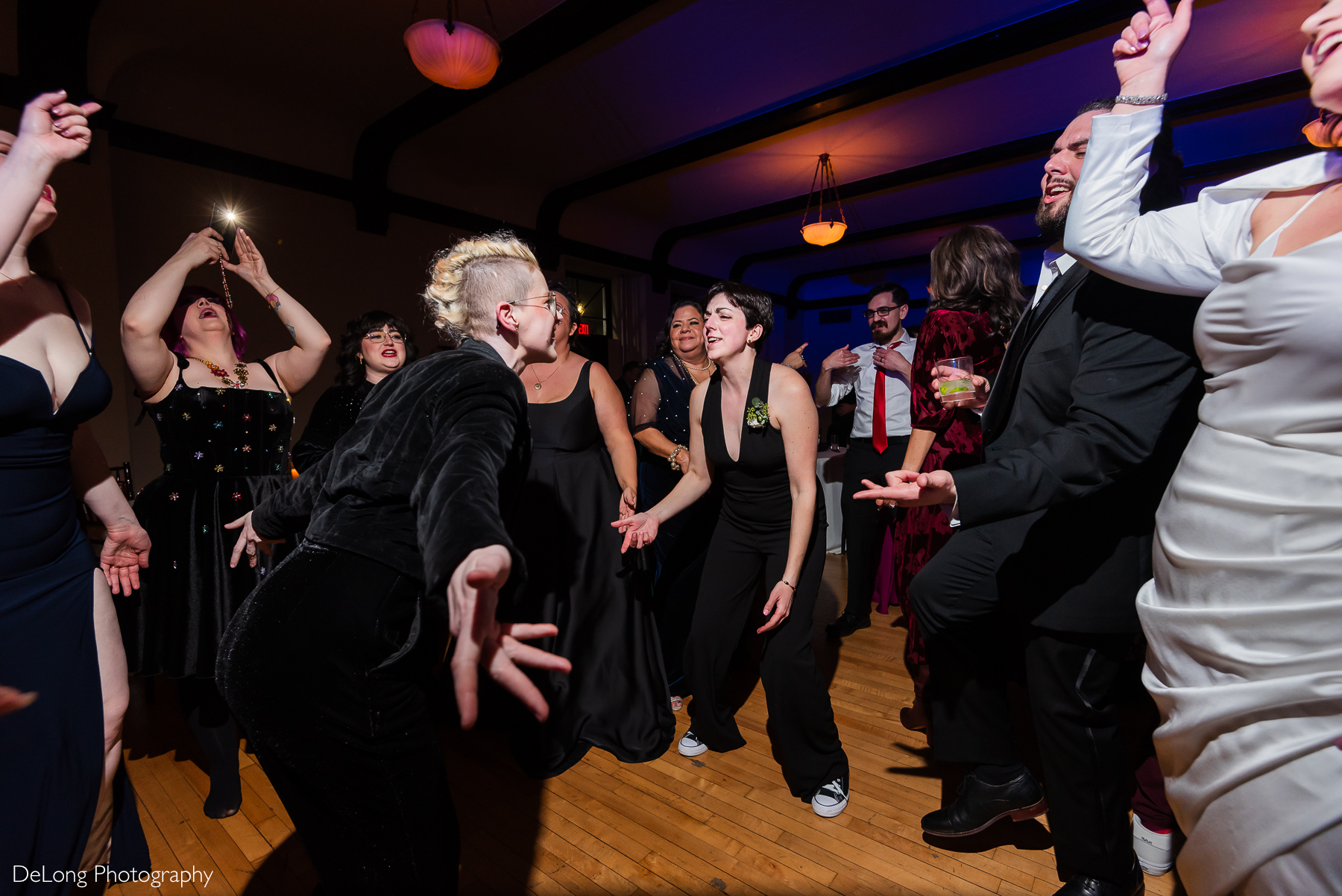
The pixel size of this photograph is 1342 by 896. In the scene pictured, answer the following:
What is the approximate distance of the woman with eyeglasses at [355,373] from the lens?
2.62m

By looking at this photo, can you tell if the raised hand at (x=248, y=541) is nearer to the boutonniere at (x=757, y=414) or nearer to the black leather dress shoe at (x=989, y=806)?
the boutonniere at (x=757, y=414)

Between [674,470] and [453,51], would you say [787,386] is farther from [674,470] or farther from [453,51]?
[453,51]

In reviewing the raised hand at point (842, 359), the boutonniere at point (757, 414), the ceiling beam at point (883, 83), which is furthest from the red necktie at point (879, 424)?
the ceiling beam at point (883, 83)

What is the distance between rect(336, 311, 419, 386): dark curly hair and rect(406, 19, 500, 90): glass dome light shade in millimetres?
1845

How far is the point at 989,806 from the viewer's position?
1621 millimetres

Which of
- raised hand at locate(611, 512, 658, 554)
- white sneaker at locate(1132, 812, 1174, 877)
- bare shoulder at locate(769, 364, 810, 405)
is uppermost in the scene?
bare shoulder at locate(769, 364, 810, 405)

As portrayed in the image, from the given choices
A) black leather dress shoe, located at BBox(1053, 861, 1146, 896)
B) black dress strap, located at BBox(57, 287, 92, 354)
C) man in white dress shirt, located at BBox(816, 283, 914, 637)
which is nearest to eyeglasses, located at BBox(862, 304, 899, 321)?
man in white dress shirt, located at BBox(816, 283, 914, 637)

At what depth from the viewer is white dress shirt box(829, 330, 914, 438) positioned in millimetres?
3389

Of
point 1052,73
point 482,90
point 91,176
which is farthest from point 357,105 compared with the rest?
point 1052,73

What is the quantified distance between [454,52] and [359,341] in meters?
2.03

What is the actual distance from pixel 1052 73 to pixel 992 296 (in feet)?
17.3

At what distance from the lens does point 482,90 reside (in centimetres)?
522

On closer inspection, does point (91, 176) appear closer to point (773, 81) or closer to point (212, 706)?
point (212, 706)

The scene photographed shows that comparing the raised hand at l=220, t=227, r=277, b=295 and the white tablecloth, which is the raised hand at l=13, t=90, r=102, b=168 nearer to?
the raised hand at l=220, t=227, r=277, b=295
